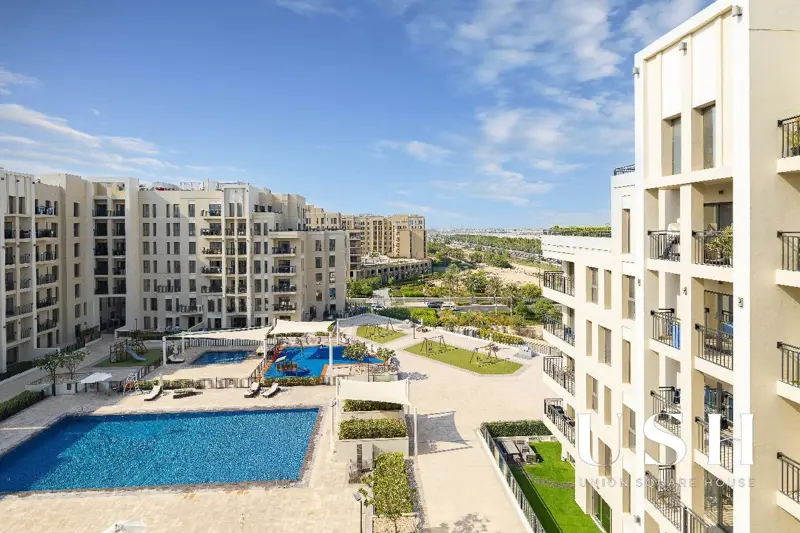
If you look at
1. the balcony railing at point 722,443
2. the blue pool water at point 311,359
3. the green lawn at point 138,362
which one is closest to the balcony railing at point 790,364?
the balcony railing at point 722,443

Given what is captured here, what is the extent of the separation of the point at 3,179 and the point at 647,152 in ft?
146

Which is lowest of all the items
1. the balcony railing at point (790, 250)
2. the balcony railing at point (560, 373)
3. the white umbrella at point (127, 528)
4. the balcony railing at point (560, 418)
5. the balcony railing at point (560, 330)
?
the white umbrella at point (127, 528)

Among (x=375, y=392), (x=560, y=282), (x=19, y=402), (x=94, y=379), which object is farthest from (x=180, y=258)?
(x=560, y=282)

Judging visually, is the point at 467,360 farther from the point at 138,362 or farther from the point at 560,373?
the point at 138,362

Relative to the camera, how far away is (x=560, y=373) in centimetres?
2020

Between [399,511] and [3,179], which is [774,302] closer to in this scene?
[399,511]

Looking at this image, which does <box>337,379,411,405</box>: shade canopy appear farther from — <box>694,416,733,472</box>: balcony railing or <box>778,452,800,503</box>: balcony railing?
<box>778,452,800,503</box>: balcony railing

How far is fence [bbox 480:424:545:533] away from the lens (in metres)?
16.4

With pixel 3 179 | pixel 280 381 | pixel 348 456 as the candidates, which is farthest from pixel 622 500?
pixel 3 179

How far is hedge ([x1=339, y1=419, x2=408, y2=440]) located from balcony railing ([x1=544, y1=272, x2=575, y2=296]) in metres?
9.40

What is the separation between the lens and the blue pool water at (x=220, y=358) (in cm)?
4081

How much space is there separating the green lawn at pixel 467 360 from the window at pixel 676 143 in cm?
2704

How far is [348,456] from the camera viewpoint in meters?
22.4

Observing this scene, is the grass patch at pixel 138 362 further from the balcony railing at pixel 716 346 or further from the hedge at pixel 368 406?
the balcony railing at pixel 716 346
